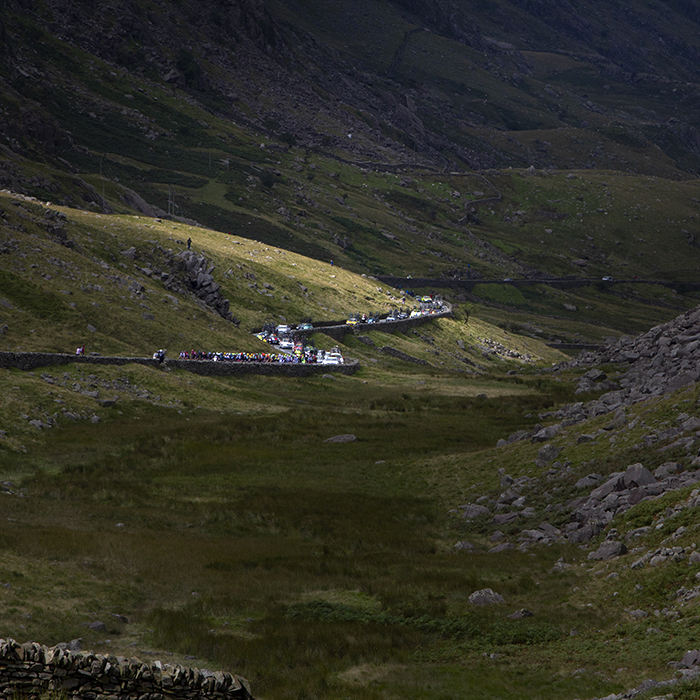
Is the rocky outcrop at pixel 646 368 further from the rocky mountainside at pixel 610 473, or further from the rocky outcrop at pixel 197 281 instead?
the rocky outcrop at pixel 197 281

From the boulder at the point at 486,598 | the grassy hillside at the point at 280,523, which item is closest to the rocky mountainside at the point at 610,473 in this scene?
the grassy hillside at the point at 280,523

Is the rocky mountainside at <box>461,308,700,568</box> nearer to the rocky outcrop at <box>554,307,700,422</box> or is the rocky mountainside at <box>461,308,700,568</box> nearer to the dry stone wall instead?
the rocky outcrop at <box>554,307,700,422</box>

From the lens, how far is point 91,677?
15.6 m

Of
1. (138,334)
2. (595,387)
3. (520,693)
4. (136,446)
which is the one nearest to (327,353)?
(138,334)

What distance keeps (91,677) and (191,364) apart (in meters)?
67.1

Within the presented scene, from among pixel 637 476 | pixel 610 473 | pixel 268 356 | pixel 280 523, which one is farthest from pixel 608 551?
pixel 268 356

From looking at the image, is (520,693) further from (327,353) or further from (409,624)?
(327,353)

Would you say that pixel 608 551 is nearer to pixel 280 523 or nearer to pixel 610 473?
pixel 610 473

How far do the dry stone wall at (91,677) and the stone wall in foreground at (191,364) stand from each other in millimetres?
52346

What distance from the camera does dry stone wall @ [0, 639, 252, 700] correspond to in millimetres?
15234

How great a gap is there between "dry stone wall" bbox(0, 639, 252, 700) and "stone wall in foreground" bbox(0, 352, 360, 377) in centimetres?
5235

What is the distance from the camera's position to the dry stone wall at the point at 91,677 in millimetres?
15234

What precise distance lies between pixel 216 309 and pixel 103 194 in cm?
7270

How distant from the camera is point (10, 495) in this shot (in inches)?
1567
